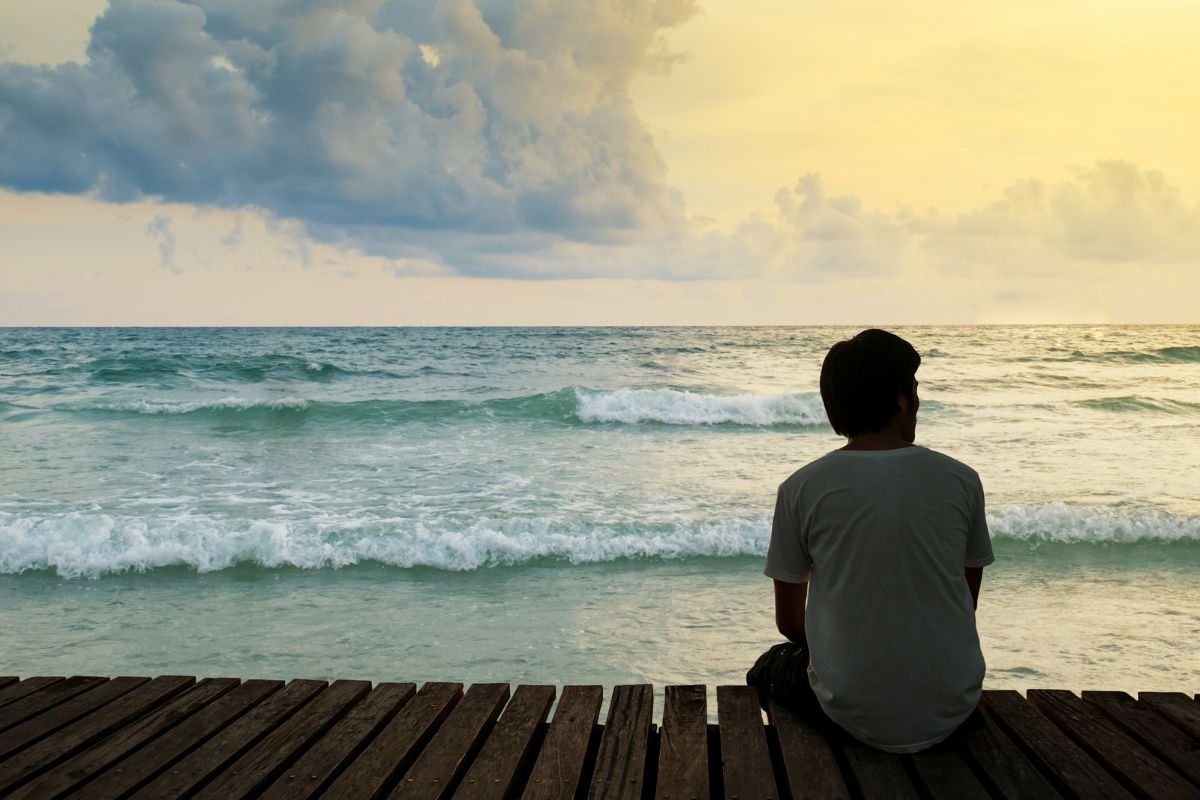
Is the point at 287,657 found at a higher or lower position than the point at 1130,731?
lower

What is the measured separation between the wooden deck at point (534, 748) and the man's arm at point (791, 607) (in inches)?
13.2

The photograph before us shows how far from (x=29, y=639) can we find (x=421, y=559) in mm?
3125

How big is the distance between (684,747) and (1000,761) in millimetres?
1008

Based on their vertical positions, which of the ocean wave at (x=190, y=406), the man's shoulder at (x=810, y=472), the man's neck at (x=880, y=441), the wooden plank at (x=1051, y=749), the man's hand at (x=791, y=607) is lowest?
the ocean wave at (x=190, y=406)

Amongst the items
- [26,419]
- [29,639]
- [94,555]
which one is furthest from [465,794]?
[26,419]

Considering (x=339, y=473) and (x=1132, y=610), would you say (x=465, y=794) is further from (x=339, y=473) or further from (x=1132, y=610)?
(x=339, y=473)

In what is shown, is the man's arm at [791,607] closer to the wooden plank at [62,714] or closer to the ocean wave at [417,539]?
the wooden plank at [62,714]

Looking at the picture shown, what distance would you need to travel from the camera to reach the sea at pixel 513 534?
5750mm

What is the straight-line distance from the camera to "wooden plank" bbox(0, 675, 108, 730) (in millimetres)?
3162

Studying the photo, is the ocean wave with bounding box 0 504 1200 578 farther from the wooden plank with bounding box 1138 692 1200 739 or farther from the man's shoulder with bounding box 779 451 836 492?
the man's shoulder with bounding box 779 451 836 492

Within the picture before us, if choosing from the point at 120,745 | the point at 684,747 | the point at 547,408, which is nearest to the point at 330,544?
the point at 120,745

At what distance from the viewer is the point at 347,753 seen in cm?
279

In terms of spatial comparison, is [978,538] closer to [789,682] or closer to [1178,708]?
[789,682]

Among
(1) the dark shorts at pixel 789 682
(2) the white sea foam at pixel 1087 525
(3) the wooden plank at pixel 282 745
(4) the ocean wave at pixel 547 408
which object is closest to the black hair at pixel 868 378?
(1) the dark shorts at pixel 789 682
